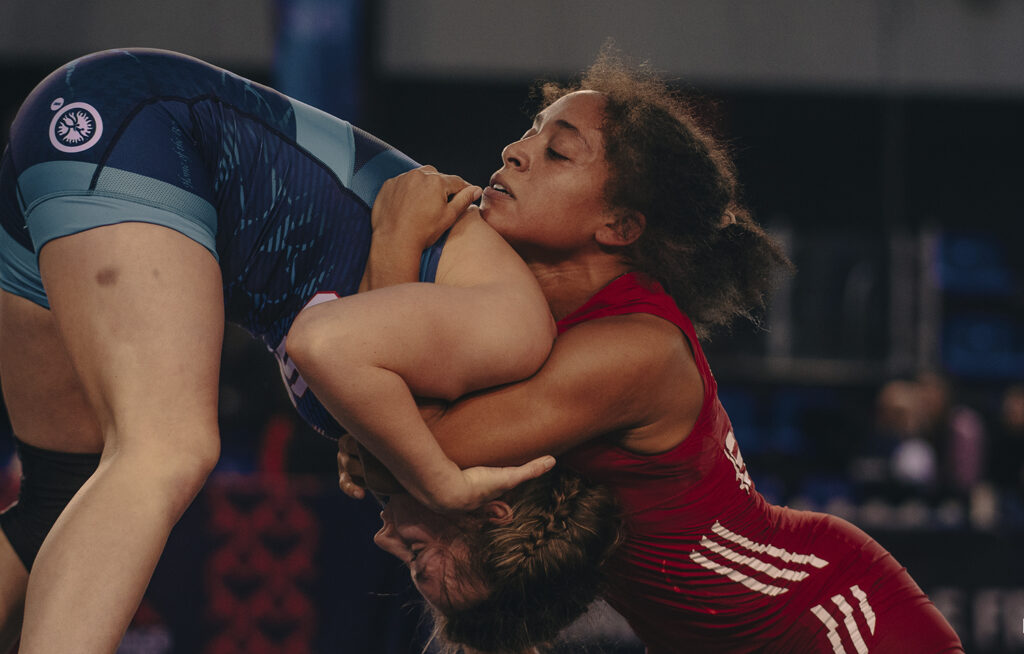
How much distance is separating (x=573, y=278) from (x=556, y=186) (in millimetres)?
217

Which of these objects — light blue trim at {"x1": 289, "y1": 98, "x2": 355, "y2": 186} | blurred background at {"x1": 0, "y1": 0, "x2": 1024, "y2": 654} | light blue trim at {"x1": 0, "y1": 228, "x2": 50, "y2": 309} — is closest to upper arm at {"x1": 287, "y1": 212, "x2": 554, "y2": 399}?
light blue trim at {"x1": 289, "y1": 98, "x2": 355, "y2": 186}

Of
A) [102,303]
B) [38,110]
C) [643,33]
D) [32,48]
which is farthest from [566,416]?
[32,48]

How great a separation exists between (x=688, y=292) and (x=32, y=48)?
7547 mm

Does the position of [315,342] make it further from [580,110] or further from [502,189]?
[580,110]

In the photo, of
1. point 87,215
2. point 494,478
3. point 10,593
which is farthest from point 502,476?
point 10,593

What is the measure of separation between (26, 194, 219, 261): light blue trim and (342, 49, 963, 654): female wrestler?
0.64m

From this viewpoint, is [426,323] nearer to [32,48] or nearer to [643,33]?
[643,33]

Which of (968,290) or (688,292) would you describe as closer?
(688,292)

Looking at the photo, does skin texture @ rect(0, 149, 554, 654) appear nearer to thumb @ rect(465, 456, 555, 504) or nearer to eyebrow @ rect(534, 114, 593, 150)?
thumb @ rect(465, 456, 555, 504)

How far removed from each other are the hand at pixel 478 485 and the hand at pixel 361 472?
0.51 ft

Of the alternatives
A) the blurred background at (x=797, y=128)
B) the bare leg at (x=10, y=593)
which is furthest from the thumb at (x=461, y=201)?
the blurred background at (x=797, y=128)

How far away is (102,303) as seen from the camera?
1.39 meters

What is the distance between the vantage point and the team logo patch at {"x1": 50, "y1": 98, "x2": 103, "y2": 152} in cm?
148

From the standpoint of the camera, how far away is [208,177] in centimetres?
158
